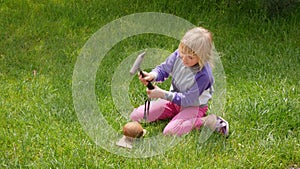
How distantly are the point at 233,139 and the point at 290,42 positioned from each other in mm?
2013

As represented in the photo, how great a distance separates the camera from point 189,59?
11.2ft

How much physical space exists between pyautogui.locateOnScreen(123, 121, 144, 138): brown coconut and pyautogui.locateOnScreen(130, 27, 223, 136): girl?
0.22 metres

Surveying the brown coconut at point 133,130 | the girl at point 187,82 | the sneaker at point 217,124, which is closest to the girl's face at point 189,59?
the girl at point 187,82

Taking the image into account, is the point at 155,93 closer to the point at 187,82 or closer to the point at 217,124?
the point at 187,82

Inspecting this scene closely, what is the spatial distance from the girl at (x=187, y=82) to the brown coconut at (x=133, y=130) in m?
0.22

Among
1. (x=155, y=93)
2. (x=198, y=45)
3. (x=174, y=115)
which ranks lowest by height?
(x=174, y=115)

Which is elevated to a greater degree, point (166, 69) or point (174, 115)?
point (166, 69)

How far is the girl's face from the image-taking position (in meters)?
3.39

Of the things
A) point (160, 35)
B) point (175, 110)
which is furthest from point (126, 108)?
point (160, 35)

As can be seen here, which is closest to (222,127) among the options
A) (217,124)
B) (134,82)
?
(217,124)

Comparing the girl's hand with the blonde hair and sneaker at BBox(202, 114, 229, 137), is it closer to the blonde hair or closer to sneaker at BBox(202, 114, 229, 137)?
the blonde hair

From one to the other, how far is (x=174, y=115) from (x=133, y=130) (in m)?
0.50

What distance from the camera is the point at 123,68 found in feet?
14.7

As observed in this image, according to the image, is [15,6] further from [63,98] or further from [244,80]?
[244,80]
